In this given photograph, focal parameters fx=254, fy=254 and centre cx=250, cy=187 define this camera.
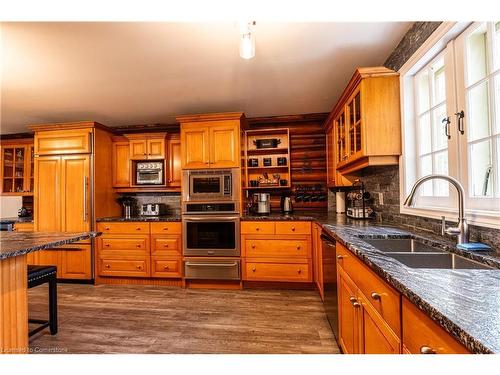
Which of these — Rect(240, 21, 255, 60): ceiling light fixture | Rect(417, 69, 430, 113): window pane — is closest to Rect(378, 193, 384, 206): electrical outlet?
Rect(417, 69, 430, 113): window pane

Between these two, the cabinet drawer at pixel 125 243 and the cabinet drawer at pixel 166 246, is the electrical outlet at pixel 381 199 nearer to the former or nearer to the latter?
the cabinet drawer at pixel 166 246

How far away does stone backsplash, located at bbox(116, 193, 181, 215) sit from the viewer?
4.14 metres

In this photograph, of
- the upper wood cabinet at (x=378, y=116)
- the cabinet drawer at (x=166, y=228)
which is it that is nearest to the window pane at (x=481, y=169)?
the upper wood cabinet at (x=378, y=116)

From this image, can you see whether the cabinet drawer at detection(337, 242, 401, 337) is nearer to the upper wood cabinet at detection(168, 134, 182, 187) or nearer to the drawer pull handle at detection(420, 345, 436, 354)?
the drawer pull handle at detection(420, 345, 436, 354)

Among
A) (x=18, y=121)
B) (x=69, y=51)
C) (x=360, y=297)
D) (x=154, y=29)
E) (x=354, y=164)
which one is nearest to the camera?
(x=360, y=297)

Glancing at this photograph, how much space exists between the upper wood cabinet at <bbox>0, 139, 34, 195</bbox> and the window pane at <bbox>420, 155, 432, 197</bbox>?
18.4ft

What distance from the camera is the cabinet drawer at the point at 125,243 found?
→ 340 centimetres

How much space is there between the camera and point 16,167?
4.44 metres

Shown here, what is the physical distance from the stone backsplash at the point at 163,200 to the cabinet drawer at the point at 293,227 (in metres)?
1.83

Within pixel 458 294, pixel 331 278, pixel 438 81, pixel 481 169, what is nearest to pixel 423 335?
pixel 458 294
